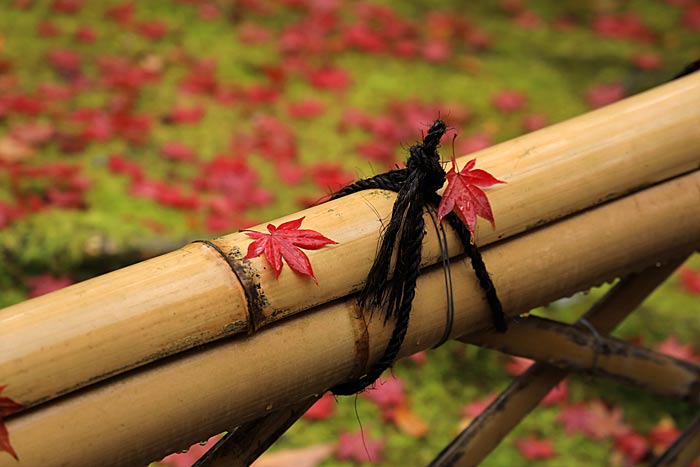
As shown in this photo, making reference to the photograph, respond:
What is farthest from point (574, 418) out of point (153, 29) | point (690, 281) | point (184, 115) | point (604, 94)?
point (153, 29)

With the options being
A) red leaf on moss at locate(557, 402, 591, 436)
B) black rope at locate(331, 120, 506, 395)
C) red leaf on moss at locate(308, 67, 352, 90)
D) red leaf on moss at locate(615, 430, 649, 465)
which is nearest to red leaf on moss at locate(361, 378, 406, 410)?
red leaf on moss at locate(557, 402, 591, 436)

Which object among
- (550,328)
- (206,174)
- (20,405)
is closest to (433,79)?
(206,174)

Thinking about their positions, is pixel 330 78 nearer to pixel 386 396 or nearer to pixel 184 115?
pixel 184 115

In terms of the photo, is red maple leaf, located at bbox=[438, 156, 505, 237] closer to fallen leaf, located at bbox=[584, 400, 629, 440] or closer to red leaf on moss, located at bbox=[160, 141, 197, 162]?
fallen leaf, located at bbox=[584, 400, 629, 440]

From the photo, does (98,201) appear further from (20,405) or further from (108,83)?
(20,405)

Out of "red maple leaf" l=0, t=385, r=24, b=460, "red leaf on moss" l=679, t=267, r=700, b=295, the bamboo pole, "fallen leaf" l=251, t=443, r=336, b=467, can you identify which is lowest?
"red leaf on moss" l=679, t=267, r=700, b=295
